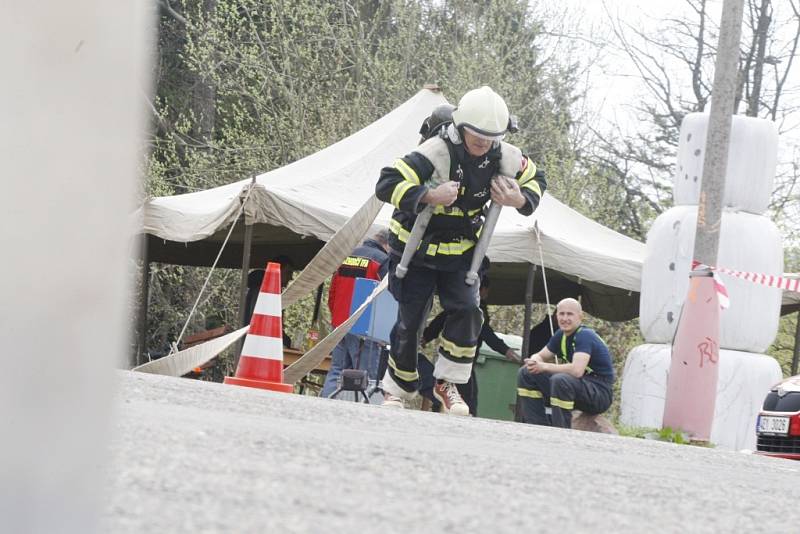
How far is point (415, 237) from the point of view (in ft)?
24.2

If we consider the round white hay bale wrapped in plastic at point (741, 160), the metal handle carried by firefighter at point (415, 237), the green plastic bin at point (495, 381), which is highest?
the round white hay bale wrapped in plastic at point (741, 160)

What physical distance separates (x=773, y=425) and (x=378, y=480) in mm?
6609

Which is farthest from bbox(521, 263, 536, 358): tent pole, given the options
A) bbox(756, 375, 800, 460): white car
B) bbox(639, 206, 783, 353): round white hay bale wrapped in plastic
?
bbox(756, 375, 800, 460): white car

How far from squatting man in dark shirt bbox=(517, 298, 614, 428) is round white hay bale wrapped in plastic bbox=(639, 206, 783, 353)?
2505 millimetres

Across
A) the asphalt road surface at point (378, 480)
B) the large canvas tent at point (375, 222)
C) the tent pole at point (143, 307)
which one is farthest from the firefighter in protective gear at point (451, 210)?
the tent pole at point (143, 307)

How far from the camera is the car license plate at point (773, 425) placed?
29.1 feet

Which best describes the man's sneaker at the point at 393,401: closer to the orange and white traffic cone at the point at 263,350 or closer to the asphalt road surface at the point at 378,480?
the orange and white traffic cone at the point at 263,350

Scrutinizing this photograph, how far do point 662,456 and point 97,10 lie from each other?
14.8 feet

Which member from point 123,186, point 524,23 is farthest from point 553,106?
point 123,186

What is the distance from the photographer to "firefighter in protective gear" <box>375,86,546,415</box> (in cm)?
732

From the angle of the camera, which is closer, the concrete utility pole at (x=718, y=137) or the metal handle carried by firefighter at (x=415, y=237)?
the metal handle carried by firefighter at (x=415, y=237)

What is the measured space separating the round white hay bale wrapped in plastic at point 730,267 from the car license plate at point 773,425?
3826 mm

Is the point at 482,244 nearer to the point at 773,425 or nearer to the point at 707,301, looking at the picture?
the point at 773,425

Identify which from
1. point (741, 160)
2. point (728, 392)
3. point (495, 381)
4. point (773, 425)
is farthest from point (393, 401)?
point (741, 160)
